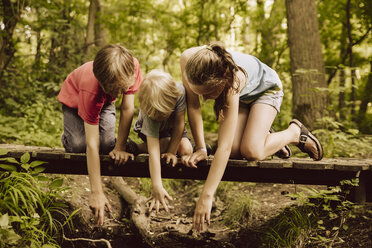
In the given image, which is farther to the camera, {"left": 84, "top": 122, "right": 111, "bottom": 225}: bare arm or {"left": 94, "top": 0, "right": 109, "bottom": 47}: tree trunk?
{"left": 94, "top": 0, "right": 109, "bottom": 47}: tree trunk

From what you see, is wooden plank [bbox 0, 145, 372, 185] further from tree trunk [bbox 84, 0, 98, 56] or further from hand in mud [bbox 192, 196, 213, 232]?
tree trunk [bbox 84, 0, 98, 56]

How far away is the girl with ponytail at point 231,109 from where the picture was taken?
244 centimetres

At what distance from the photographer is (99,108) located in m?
2.89

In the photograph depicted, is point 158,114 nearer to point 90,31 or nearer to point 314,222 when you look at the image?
point 314,222

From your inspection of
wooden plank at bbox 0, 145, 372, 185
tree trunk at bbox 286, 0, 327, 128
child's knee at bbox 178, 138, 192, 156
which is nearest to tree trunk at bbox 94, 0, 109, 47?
tree trunk at bbox 286, 0, 327, 128

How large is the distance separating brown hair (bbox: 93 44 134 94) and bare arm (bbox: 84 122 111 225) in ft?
1.30

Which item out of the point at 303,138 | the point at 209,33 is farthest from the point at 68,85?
the point at 209,33

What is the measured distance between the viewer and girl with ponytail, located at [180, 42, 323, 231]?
2.44 m

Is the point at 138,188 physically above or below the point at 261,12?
below

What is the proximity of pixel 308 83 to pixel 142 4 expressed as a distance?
16.9 feet

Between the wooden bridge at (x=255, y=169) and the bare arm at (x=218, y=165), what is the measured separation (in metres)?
0.30

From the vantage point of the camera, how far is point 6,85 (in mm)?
6477

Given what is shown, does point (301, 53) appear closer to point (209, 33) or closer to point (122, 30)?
point (209, 33)

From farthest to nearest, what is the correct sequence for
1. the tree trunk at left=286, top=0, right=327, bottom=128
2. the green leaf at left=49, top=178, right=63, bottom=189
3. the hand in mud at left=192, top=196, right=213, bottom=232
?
1. the tree trunk at left=286, top=0, right=327, bottom=128
2. the green leaf at left=49, top=178, right=63, bottom=189
3. the hand in mud at left=192, top=196, right=213, bottom=232
